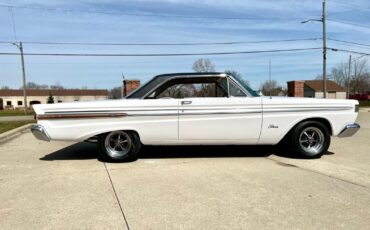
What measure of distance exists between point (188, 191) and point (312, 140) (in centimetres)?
339

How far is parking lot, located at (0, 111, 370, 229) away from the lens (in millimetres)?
4152

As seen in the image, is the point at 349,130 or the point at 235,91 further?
the point at 349,130

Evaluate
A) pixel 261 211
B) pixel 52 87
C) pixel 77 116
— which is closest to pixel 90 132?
pixel 77 116

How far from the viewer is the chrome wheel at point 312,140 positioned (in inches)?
295

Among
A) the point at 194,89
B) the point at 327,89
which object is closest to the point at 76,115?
the point at 194,89

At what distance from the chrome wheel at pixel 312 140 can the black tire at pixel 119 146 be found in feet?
10.1

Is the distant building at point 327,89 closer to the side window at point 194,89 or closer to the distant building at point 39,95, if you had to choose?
the distant building at point 39,95

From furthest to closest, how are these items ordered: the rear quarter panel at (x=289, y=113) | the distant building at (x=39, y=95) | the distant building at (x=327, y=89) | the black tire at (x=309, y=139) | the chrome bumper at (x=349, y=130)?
the distant building at (x=39, y=95), the distant building at (x=327, y=89), the chrome bumper at (x=349, y=130), the black tire at (x=309, y=139), the rear quarter panel at (x=289, y=113)

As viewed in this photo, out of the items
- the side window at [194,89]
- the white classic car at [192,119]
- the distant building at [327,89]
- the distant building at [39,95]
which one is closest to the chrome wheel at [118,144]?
the white classic car at [192,119]

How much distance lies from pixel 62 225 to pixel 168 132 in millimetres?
3384

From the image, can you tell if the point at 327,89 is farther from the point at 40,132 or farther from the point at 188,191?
the point at 188,191

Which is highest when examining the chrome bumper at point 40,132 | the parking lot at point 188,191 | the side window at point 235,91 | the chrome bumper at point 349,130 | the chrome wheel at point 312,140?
the side window at point 235,91

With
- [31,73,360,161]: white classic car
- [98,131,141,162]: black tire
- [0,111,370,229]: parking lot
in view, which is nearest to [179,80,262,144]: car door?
[31,73,360,161]: white classic car

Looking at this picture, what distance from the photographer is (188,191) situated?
17.1ft
